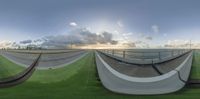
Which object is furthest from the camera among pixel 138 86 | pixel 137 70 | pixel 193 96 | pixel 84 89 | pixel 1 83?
pixel 137 70

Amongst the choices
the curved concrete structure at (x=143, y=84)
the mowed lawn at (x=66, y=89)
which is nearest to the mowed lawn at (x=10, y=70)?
the mowed lawn at (x=66, y=89)

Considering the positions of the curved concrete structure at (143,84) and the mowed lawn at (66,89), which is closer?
the mowed lawn at (66,89)

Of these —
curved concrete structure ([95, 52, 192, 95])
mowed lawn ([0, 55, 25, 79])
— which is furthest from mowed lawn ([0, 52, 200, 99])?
mowed lawn ([0, 55, 25, 79])

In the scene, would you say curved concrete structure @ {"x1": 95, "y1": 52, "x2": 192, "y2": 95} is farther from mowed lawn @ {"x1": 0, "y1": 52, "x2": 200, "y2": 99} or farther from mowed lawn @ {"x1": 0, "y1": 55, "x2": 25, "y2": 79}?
mowed lawn @ {"x1": 0, "y1": 55, "x2": 25, "y2": 79}

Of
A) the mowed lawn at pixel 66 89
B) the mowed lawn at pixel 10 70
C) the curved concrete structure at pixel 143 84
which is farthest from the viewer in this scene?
the mowed lawn at pixel 10 70

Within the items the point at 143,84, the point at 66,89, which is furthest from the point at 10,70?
the point at 143,84

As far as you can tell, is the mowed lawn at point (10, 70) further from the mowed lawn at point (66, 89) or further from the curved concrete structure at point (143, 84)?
the curved concrete structure at point (143, 84)

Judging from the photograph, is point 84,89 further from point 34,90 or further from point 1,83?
point 1,83

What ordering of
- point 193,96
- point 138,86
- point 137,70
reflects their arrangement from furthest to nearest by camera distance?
point 137,70, point 138,86, point 193,96

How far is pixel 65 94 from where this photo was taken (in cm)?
3500

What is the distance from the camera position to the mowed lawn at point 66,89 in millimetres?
33625

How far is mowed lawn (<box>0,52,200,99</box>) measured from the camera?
33.6 m

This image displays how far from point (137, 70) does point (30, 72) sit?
14.7 meters

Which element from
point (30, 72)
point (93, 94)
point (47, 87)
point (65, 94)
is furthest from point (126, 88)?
point (30, 72)
